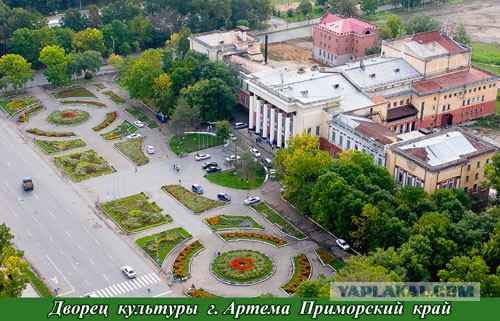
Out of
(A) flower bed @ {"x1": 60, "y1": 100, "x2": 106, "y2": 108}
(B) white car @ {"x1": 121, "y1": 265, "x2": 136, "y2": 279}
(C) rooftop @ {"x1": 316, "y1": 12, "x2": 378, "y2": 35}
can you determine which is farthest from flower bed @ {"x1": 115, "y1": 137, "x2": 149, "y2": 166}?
(C) rooftop @ {"x1": 316, "y1": 12, "x2": 378, "y2": 35}

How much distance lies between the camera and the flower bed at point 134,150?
124m

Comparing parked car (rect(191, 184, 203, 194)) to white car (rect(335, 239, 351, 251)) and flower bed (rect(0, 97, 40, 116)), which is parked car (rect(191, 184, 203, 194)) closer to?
white car (rect(335, 239, 351, 251))

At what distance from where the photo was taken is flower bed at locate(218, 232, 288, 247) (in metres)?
100

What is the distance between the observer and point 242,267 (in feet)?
310

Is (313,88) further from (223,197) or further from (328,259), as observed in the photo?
(328,259)

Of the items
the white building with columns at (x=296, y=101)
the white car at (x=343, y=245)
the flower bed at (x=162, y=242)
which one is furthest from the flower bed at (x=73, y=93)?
the white car at (x=343, y=245)

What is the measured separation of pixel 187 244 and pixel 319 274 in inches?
742

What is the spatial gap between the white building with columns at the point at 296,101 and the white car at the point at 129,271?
3781cm

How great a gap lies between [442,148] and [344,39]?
6425cm

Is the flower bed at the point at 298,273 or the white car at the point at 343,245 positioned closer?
the flower bed at the point at 298,273

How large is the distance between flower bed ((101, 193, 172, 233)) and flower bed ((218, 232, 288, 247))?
32.1 feet

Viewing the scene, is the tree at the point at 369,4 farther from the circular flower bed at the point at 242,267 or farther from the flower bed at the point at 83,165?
the circular flower bed at the point at 242,267

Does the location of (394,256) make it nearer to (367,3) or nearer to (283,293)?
(283,293)

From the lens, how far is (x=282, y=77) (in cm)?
12681
